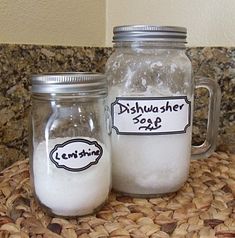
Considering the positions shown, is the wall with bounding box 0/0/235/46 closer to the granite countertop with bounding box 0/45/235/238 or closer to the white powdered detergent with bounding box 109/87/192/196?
the granite countertop with bounding box 0/45/235/238

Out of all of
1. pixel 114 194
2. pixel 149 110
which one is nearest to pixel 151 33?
pixel 149 110

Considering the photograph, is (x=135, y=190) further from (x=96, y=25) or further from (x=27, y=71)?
(x=96, y=25)

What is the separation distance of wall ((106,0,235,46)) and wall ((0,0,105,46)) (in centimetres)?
5

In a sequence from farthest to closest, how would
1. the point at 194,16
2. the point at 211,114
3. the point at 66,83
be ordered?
1. the point at 194,16
2. the point at 211,114
3. the point at 66,83

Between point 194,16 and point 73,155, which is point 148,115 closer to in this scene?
point 73,155

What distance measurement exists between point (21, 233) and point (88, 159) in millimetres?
90

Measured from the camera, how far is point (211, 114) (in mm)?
504

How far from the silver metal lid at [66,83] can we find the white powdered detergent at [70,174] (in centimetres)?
5

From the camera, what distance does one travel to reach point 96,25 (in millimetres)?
680

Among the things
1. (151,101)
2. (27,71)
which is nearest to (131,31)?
(151,101)

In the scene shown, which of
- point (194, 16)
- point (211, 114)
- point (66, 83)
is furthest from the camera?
point (194, 16)

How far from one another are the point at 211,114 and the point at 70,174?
22 centimetres

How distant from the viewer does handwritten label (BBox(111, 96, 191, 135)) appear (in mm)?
432

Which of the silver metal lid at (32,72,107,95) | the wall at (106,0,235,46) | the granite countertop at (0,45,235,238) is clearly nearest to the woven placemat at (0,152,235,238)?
the granite countertop at (0,45,235,238)
